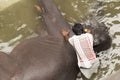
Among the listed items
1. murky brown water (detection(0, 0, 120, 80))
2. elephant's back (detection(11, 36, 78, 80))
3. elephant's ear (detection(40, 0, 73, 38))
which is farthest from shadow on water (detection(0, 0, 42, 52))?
elephant's back (detection(11, 36, 78, 80))

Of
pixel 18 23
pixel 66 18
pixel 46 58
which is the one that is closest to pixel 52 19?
pixel 66 18

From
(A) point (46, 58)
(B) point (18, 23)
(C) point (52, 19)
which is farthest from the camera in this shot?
(B) point (18, 23)

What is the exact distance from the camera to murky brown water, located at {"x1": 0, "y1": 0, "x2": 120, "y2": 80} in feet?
14.8

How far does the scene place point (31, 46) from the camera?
13.5 ft

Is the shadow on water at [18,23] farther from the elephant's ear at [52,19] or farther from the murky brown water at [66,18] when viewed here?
the elephant's ear at [52,19]

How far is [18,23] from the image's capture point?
15.6 ft

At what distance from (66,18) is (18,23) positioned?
63cm

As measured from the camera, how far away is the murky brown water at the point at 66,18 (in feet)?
14.8

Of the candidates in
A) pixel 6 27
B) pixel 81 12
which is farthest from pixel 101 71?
pixel 6 27

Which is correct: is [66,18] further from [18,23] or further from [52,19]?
[18,23]

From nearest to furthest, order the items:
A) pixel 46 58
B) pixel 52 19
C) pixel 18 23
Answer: pixel 46 58 < pixel 52 19 < pixel 18 23

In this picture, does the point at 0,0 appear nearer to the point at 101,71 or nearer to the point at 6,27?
the point at 6,27

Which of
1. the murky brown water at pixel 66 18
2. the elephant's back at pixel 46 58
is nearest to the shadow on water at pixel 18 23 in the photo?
the murky brown water at pixel 66 18

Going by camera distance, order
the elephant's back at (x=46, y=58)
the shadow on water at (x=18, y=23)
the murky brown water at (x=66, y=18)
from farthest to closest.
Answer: the shadow on water at (x=18, y=23) < the murky brown water at (x=66, y=18) < the elephant's back at (x=46, y=58)
